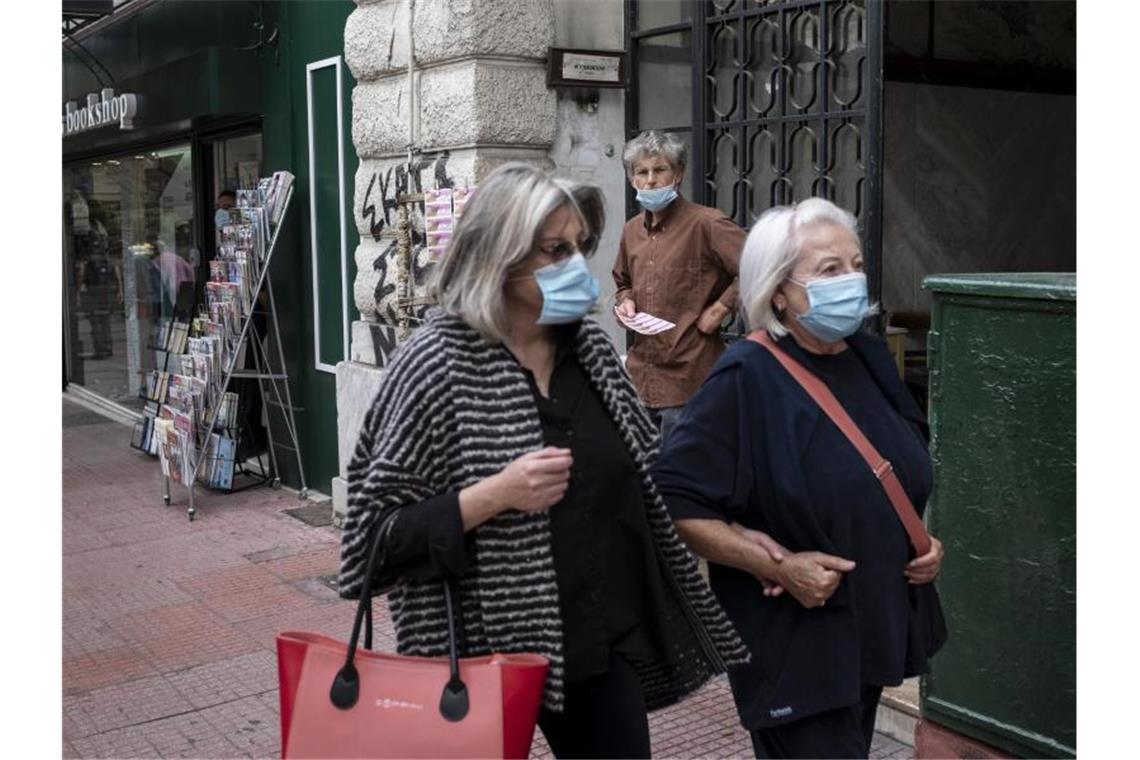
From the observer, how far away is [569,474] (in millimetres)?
2605

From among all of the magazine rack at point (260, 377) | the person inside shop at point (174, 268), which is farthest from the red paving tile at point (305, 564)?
the person inside shop at point (174, 268)

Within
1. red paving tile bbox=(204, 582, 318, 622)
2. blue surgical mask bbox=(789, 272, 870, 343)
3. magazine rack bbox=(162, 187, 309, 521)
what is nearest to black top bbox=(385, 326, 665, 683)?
blue surgical mask bbox=(789, 272, 870, 343)

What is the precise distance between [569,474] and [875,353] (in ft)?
2.69

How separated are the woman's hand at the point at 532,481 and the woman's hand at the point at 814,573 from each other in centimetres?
56

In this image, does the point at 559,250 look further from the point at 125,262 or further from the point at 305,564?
the point at 125,262

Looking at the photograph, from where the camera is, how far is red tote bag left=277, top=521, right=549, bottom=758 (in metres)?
2.35

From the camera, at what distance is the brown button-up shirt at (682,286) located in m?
5.53

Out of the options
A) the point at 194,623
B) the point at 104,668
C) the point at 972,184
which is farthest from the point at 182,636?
the point at 972,184

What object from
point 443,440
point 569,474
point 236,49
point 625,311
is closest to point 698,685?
point 569,474

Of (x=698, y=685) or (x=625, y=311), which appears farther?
(x=625, y=311)

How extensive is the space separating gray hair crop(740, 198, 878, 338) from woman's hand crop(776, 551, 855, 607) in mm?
477

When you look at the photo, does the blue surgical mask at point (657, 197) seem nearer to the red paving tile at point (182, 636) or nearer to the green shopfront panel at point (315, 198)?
the red paving tile at point (182, 636)

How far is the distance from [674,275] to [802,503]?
2.90 metres

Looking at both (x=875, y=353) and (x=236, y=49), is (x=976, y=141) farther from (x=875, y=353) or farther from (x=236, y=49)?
(x=875, y=353)
